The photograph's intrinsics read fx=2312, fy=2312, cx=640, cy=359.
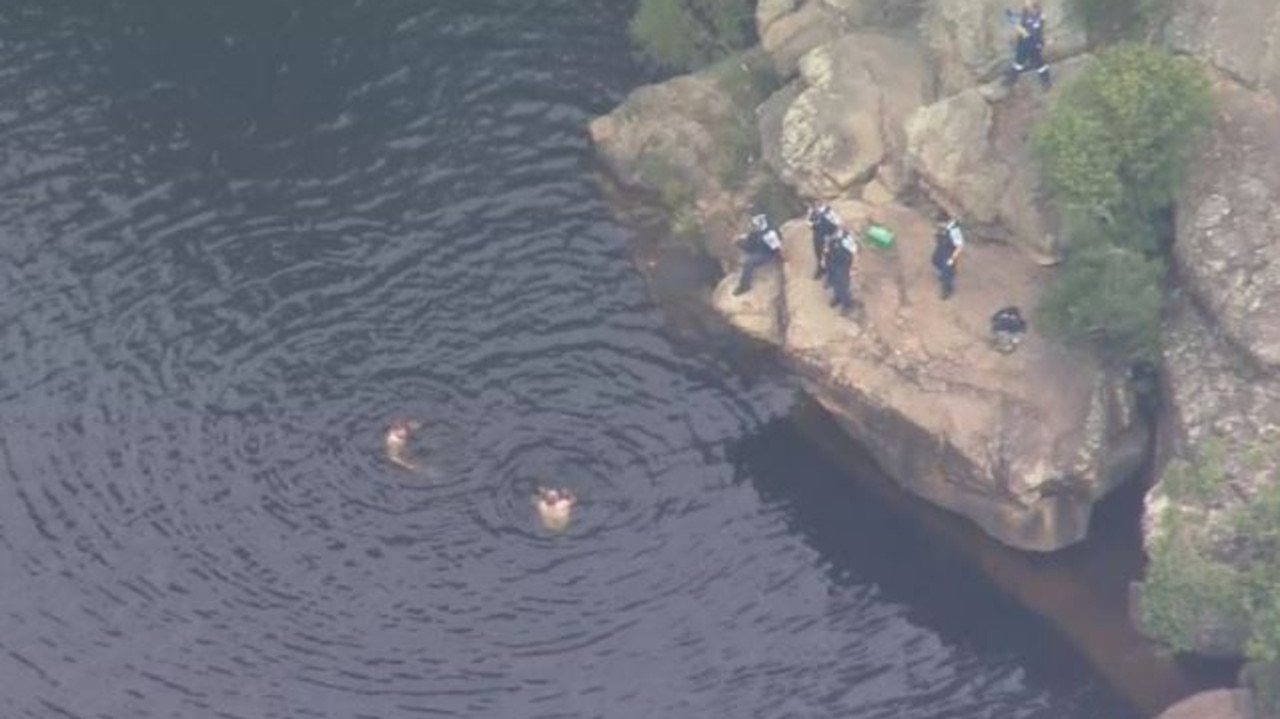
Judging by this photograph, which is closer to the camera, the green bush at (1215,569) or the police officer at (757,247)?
the green bush at (1215,569)

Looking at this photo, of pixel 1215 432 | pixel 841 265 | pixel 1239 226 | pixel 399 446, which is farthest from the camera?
pixel 399 446

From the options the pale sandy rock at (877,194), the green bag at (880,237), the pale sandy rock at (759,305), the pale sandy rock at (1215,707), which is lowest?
the pale sandy rock at (1215,707)

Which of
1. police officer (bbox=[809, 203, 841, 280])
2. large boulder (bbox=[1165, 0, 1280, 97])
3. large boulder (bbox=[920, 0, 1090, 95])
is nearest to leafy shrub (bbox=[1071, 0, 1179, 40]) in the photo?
large boulder (bbox=[1165, 0, 1280, 97])

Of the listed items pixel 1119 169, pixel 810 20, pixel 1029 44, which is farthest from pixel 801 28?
pixel 1119 169

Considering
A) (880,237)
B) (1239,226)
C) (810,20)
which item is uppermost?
(810,20)

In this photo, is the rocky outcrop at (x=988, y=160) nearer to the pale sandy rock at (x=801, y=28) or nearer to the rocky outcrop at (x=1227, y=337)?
the rocky outcrop at (x=1227, y=337)

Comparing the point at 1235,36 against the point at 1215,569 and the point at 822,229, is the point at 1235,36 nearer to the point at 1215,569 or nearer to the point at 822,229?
the point at 822,229

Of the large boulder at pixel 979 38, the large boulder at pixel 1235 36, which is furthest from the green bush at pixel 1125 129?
the large boulder at pixel 979 38
